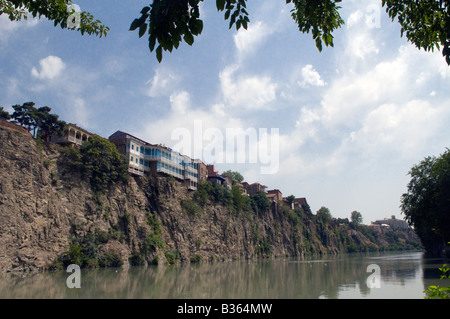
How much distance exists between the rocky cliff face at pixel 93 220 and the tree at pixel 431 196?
27477 mm

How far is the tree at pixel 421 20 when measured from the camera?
15.3 ft

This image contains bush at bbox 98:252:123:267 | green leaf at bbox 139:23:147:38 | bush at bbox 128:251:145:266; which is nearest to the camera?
green leaf at bbox 139:23:147:38

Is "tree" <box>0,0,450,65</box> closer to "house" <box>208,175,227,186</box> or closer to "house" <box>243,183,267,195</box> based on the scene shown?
"house" <box>208,175,227,186</box>

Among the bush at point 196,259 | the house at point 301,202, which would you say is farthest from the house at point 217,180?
the house at point 301,202

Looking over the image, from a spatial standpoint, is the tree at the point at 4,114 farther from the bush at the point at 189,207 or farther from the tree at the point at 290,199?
the tree at the point at 290,199

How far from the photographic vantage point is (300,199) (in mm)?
106562

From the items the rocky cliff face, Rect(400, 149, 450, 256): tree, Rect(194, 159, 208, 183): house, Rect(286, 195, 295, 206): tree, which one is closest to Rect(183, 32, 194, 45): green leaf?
the rocky cliff face

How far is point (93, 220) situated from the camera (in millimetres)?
35781

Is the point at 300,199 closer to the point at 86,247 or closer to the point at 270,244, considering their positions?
the point at 270,244

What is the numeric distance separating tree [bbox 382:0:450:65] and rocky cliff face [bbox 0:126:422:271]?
29.5 m

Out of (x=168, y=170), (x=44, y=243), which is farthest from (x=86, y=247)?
(x=168, y=170)

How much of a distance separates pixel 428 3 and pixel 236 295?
16013 mm

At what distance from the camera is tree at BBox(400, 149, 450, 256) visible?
1163 inches
